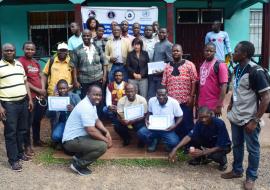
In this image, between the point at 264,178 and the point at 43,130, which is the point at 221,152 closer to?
the point at 264,178

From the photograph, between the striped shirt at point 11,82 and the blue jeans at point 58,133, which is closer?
the striped shirt at point 11,82

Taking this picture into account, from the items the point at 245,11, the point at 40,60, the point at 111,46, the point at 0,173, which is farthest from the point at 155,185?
the point at 245,11

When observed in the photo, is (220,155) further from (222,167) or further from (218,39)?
(218,39)

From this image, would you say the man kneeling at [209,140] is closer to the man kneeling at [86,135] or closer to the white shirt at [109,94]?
the man kneeling at [86,135]

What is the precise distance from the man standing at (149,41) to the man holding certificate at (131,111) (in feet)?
3.14

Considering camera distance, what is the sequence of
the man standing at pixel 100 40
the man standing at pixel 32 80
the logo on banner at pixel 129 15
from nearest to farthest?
1. the man standing at pixel 32 80
2. the man standing at pixel 100 40
3. the logo on banner at pixel 129 15

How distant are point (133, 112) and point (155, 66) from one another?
37.1 inches

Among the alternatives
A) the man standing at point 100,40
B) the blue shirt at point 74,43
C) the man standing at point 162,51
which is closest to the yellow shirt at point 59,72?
the blue shirt at point 74,43

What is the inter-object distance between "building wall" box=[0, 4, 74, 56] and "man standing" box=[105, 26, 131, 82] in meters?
4.97

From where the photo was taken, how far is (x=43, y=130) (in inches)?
276

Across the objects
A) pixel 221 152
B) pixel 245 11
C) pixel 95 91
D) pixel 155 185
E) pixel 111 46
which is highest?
pixel 245 11

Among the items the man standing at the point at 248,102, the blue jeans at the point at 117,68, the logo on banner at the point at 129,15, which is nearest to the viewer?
the man standing at the point at 248,102

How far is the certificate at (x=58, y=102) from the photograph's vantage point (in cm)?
557

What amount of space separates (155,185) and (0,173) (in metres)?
2.12
